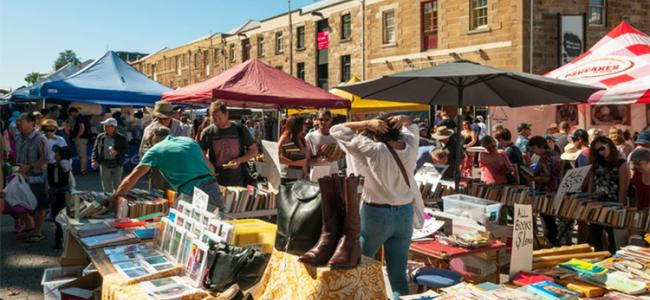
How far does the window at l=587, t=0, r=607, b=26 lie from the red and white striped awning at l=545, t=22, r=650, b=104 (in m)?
10.4

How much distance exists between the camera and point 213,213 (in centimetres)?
341

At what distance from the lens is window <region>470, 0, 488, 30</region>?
20469mm

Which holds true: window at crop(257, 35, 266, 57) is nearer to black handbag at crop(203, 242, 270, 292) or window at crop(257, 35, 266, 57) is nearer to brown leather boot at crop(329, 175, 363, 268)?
black handbag at crop(203, 242, 270, 292)

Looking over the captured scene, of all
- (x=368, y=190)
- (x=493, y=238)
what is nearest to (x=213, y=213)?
(x=368, y=190)

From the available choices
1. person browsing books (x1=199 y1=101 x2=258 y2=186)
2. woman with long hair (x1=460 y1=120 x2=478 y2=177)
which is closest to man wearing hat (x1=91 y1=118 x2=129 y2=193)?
person browsing books (x1=199 y1=101 x2=258 y2=186)

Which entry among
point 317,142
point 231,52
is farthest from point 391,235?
point 231,52

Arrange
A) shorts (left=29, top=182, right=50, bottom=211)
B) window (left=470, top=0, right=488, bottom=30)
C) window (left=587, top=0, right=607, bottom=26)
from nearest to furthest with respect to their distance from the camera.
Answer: shorts (left=29, top=182, right=50, bottom=211) → window (left=587, top=0, right=607, bottom=26) → window (left=470, top=0, right=488, bottom=30)

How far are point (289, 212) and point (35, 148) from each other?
5.46m

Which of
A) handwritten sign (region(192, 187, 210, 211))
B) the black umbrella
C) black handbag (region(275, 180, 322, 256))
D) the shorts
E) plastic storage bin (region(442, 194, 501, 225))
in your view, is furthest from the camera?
the shorts

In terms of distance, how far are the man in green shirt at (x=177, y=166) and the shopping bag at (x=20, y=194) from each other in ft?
9.33

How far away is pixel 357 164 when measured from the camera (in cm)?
394

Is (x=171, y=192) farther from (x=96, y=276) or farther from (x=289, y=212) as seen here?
(x=289, y=212)

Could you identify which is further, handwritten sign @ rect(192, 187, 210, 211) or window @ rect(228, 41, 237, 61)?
window @ rect(228, 41, 237, 61)

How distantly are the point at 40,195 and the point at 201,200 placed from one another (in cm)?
450
